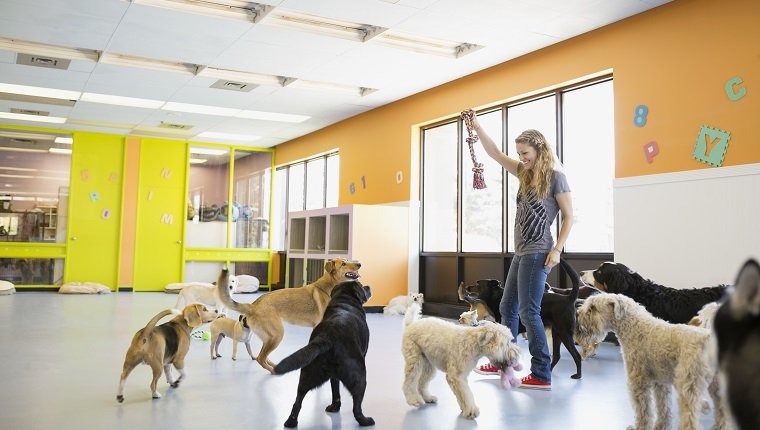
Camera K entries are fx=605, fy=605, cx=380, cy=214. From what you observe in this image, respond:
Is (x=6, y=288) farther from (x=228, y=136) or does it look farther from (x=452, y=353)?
(x=452, y=353)

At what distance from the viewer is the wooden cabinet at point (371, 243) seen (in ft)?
27.0

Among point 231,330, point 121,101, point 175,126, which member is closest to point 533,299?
point 231,330

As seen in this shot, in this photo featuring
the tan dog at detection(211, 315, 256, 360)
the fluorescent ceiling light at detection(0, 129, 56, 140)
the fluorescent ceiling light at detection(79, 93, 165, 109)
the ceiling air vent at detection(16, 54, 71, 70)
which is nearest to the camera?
the tan dog at detection(211, 315, 256, 360)

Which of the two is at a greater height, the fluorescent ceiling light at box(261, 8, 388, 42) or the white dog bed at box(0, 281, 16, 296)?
the fluorescent ceiling light at box(261, 8, 388, 42)

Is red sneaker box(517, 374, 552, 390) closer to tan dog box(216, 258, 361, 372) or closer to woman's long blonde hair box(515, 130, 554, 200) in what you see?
woman's long blonde hair box(515, 130, 554, 200)

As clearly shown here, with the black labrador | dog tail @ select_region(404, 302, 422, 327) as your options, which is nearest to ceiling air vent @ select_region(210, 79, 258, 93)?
dog tail @ select_region(404, 302, 422, 327)

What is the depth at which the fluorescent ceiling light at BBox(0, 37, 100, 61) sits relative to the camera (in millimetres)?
6797

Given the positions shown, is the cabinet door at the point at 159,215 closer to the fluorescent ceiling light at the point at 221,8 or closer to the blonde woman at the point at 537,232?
the fluorescent ceiling light at the point at 221,8

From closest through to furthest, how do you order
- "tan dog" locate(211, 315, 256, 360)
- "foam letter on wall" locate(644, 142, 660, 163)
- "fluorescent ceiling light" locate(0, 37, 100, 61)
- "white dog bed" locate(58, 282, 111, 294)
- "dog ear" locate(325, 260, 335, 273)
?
1. "dog ear" locate(325, 260, 335, 273)
2. "tan dog" locate(211, 315, 256, 360)
3. "foam letter on wall" locate(644, 142, 660, 163)
4. "fluorescent ceiling light" locate(0, 37, 100, 61)
5. "white dog bed" locate(58, 282, 111, 294)

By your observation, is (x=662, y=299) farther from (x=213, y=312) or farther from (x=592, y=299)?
(x=213, y=312)

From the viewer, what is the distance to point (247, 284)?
12.0 metres

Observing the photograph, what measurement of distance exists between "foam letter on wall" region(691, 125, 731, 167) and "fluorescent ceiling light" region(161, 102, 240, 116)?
22.9ft

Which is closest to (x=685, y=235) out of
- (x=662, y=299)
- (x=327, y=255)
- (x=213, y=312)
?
(x=662, y=299)

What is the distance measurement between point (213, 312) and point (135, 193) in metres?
9.48
